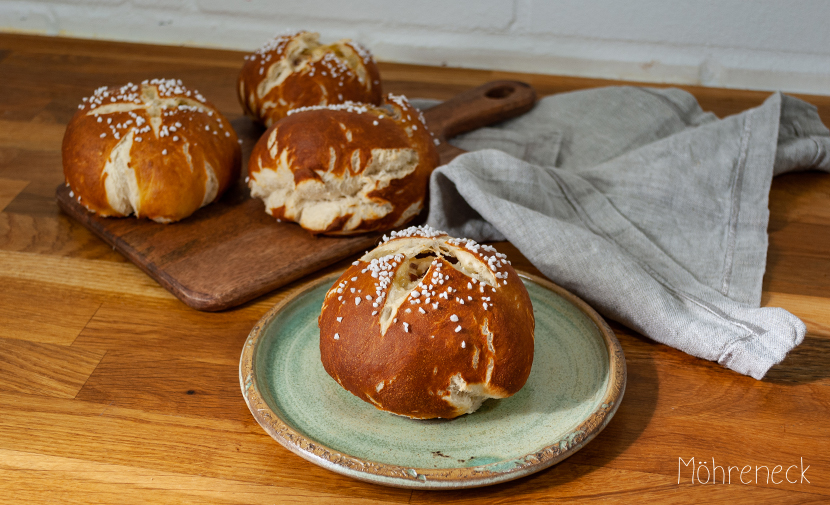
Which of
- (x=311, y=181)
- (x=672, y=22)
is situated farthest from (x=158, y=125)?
(x=672, y=22)

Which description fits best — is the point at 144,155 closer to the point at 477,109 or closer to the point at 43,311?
the point at 43,311

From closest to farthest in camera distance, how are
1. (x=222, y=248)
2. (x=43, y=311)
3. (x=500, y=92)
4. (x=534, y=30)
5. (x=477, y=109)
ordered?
1. (x=43, y=311)
2. (x=222, y=248)
3. (x=477, y=109)
4. (x=500, y=92)
5. (x=534, y=30)

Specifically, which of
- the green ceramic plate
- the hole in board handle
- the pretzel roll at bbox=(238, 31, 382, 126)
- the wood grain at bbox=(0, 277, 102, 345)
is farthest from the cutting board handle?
the wood grain at bbox=(0, 277, 102, 345)

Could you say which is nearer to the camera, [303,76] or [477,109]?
[303,76]

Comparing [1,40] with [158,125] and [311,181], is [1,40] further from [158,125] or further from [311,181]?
[311,181]

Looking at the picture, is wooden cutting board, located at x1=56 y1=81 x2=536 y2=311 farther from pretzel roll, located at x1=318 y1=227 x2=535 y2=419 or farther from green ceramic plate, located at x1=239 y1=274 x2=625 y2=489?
pretzel roll, located at x1=318 y1=227 x2=535 y2=419

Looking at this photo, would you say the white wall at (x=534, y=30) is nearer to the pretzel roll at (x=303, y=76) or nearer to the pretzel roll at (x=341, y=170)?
the pretzel roll at (x=303, y=76)

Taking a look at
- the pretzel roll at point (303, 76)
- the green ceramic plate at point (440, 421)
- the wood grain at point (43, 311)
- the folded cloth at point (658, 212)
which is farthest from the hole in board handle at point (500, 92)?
the wood grain at point (43, 311)

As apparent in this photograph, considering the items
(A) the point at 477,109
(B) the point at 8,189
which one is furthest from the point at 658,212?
(B) the point at 8,189
